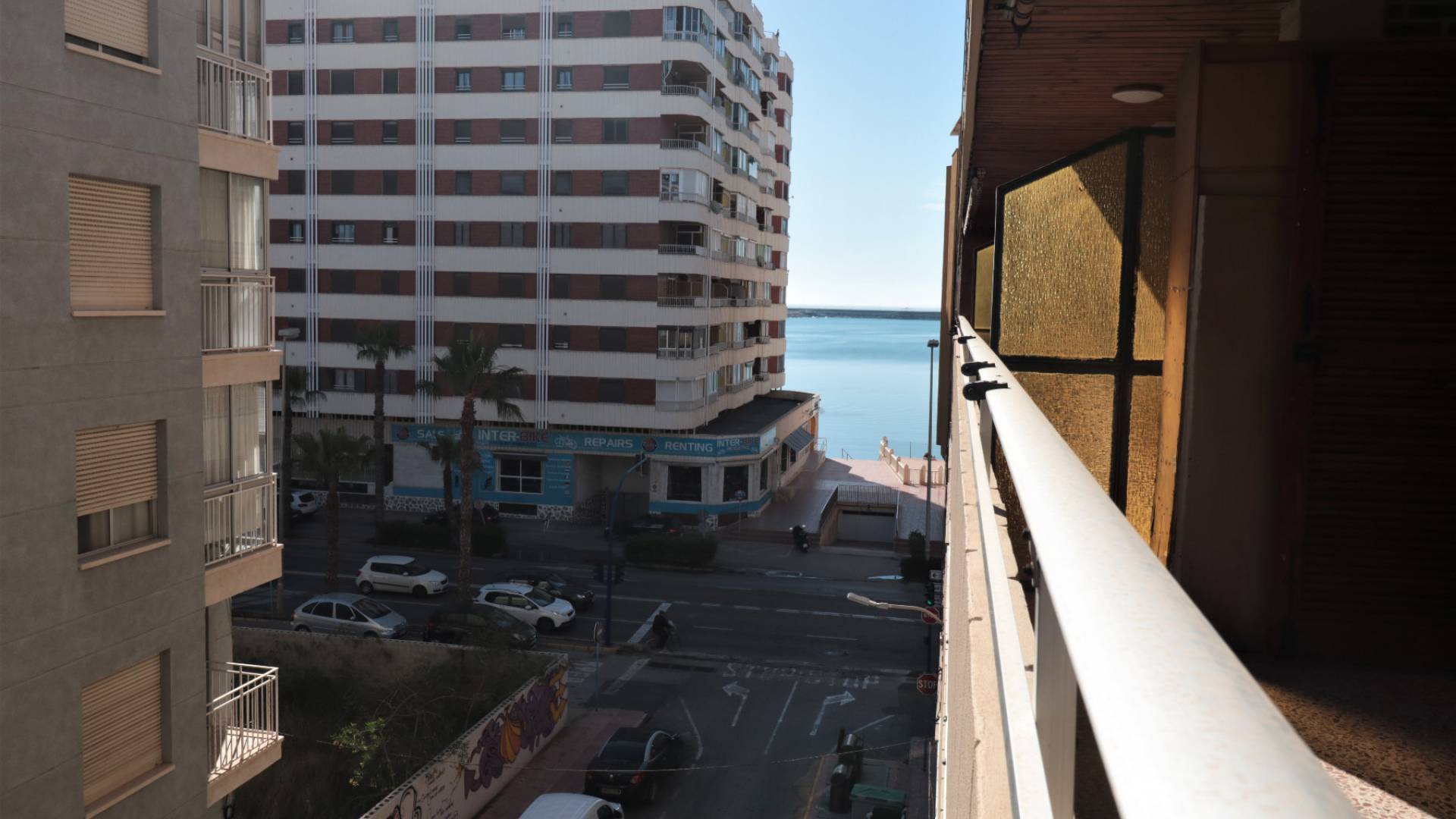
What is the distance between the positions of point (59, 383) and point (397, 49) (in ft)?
122

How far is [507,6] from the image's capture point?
140ft

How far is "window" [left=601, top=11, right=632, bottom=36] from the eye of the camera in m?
42.0

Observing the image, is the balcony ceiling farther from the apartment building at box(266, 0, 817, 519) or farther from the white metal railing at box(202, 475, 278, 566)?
the apartment building at box(266, 0, 817, 519)

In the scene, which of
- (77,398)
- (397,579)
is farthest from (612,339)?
(77,398)

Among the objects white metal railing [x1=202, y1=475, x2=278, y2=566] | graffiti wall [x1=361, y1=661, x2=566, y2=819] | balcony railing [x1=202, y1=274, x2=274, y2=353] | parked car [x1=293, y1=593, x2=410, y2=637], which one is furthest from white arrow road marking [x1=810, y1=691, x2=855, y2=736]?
balcony railing [x1=202, y1=274, x2=274, y2=353]

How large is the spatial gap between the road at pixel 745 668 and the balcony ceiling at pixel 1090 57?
1547 cm

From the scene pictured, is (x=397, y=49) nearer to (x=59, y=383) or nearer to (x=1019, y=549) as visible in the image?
(x=59, y=383)

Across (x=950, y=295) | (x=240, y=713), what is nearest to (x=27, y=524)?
(x=240, y=713)

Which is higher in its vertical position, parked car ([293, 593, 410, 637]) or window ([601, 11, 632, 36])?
window ([601, 11, 632, 36])

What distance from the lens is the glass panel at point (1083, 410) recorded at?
6059mm

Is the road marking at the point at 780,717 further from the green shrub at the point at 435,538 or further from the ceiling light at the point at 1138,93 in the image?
the ceiling light at the point at 1138,93

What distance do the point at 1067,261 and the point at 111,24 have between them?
867 centimetres

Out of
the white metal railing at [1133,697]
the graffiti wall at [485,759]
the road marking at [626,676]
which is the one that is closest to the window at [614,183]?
the road marking at [626,676]

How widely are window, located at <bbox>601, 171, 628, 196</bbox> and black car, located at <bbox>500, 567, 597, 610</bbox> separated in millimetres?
15429
